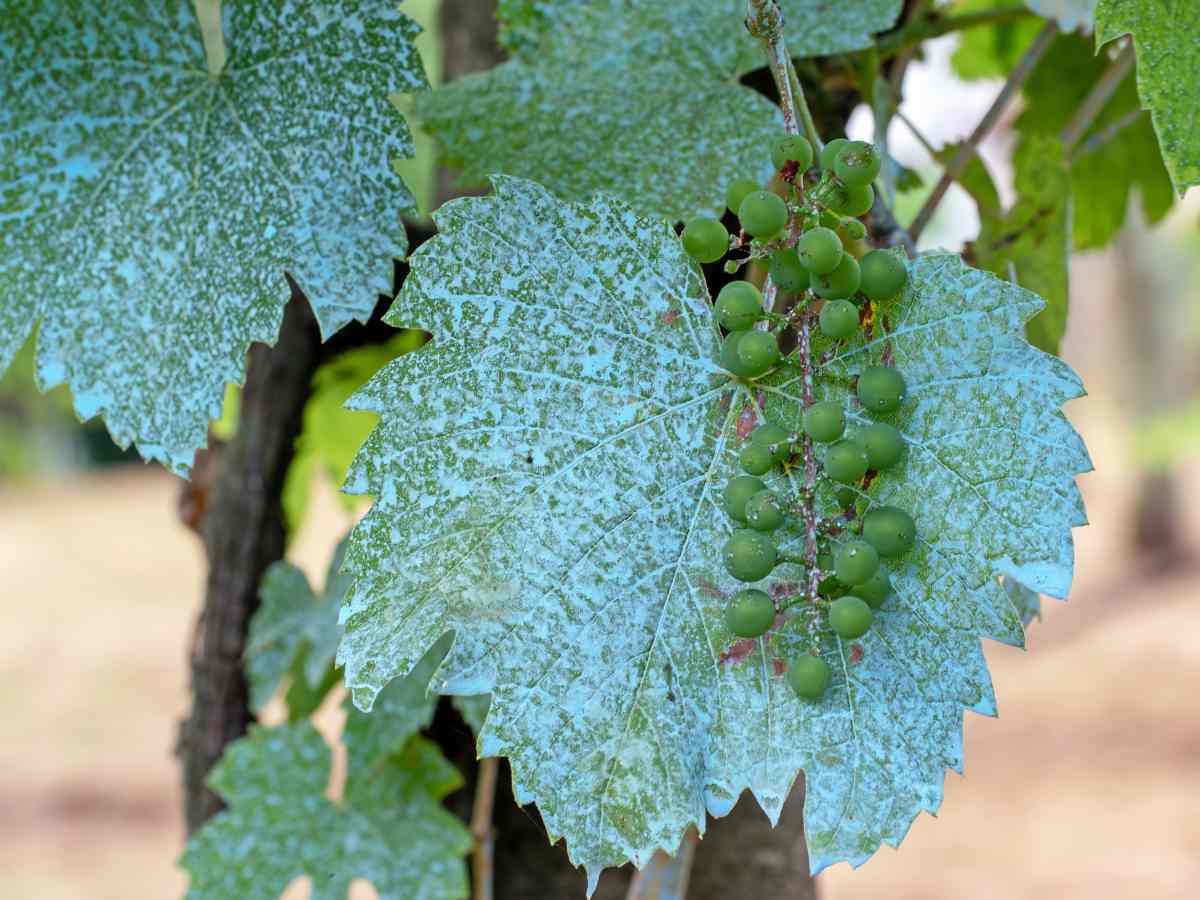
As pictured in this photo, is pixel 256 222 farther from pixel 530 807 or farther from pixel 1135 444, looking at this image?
pixel 1135 444

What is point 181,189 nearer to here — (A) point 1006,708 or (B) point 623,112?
(B) point 623,112

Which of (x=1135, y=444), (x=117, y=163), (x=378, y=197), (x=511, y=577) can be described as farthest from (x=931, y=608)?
(x=1135, y=444)

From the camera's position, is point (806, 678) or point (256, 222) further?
point (256, 222)

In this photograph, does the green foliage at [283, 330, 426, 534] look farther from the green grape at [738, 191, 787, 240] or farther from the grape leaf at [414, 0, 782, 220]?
the green grape at [738, 191, 787, 240]

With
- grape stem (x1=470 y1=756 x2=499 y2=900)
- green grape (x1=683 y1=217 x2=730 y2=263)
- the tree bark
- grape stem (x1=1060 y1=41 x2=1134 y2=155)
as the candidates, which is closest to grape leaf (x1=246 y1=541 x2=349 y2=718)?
the tree bark

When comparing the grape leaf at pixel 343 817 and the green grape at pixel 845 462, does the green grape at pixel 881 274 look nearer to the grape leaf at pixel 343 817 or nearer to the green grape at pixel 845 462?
the green grape at pixel 845 462

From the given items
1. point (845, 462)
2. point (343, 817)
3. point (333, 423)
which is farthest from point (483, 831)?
point (845, 462)
